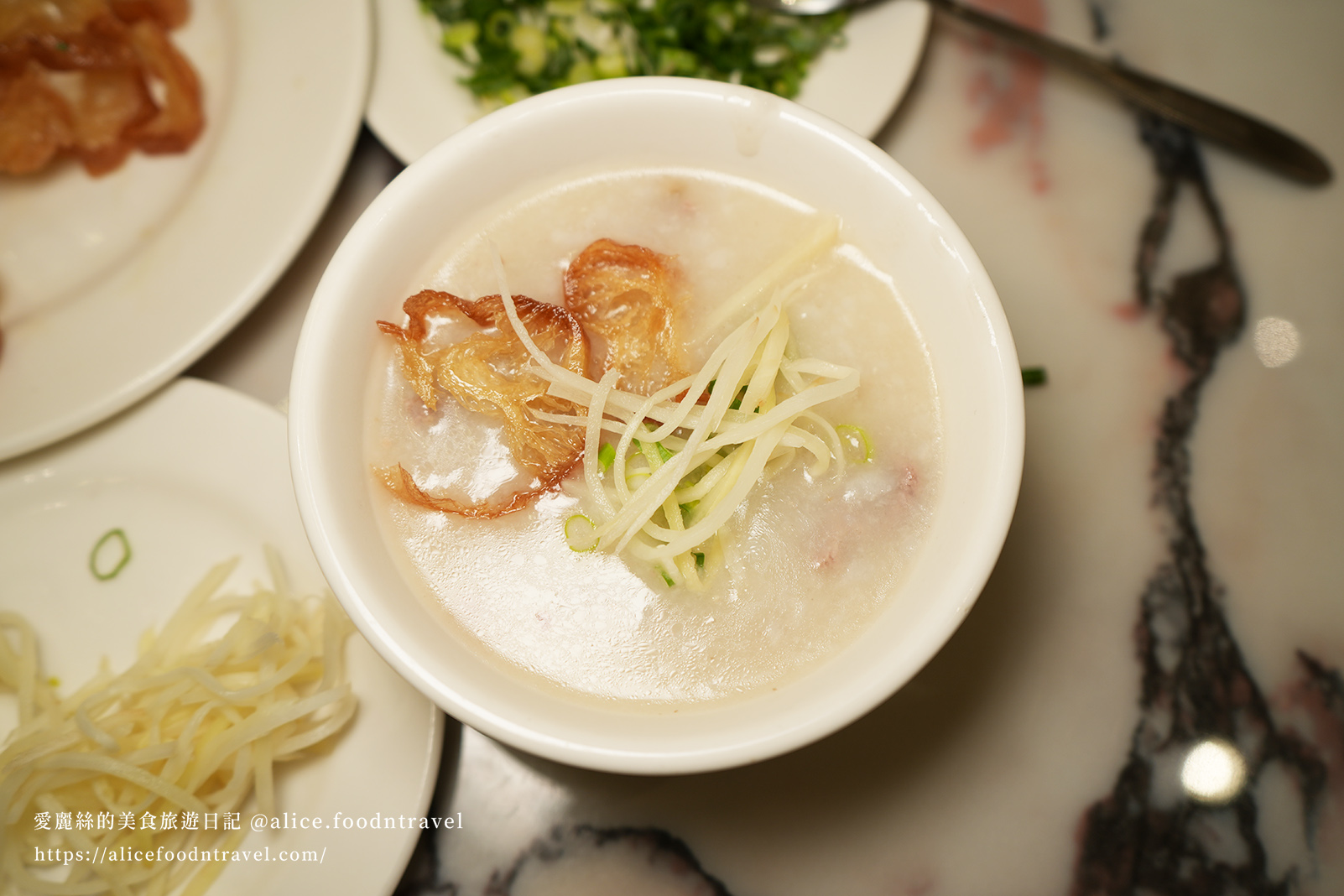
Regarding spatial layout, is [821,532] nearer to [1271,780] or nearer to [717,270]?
[717,270]

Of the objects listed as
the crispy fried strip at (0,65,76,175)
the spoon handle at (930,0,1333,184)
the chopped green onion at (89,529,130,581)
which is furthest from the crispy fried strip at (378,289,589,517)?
the spoon handle at (930,0,1333,184)

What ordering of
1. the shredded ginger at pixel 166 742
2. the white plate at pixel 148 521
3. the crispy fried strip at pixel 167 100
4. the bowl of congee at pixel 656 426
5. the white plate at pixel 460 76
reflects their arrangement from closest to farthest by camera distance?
1. the bowl of congee at pixel 656 426
2. the shredded ginger at pixel 166 742
3. the white plate at pixel 148 521
4. the white plate at pixel 460 76
5. the crispy fried strip at pixel 167 100

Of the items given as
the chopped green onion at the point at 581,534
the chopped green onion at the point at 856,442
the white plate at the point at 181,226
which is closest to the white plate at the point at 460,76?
the white plate at the point at 181,226

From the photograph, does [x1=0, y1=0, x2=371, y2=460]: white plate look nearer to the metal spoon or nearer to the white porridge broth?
the white porridge broth

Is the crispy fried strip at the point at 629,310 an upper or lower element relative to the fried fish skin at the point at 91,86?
upper

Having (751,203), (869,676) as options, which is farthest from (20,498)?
(869,676)

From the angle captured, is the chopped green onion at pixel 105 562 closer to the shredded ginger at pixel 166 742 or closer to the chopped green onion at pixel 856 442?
the shredded ginger at pixel 166 742

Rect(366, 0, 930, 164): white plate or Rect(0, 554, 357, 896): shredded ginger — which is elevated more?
Rect(366, 0, 930, 164): white plate

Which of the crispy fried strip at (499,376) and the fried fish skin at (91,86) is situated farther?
the fried fish skin at (91,86)
